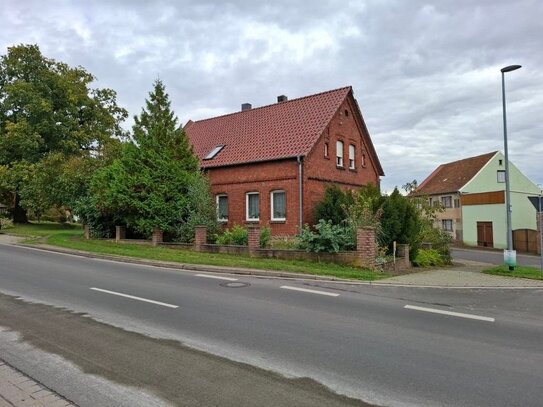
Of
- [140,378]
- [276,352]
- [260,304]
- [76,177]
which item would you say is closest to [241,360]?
[276,352]

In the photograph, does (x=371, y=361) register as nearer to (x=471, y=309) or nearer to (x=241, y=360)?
(x=241, y=360)

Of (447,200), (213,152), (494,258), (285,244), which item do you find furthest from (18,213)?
(447,200)

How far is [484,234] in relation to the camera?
43.9 m

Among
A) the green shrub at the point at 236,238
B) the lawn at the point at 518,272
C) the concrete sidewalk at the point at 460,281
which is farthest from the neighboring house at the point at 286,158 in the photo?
the lawn at the point at 518,272

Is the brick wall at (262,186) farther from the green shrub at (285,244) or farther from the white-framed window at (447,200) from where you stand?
the white-framed window at (447,200)

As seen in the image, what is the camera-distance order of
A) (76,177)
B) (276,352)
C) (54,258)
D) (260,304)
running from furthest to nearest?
(76,177) → (54,258) → (260,304) → (276,352)

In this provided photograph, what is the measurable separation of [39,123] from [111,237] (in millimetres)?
16729

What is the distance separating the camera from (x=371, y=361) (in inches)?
220

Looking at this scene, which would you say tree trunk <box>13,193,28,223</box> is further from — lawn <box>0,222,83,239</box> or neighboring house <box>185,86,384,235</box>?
neighboring house <box>185,86,384,235</box>

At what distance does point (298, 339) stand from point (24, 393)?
352 centimetres

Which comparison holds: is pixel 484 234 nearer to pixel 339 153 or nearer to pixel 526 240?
pixel 526 240

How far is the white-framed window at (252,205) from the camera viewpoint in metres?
25.0

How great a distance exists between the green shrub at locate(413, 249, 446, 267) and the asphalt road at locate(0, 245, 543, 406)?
25.1 feet

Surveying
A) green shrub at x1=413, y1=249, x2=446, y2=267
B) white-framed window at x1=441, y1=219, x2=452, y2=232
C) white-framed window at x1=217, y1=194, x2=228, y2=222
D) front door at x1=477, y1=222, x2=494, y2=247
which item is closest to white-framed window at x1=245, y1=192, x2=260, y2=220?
white-framed window at x1=217, y1=194, x2=228, y2=222
